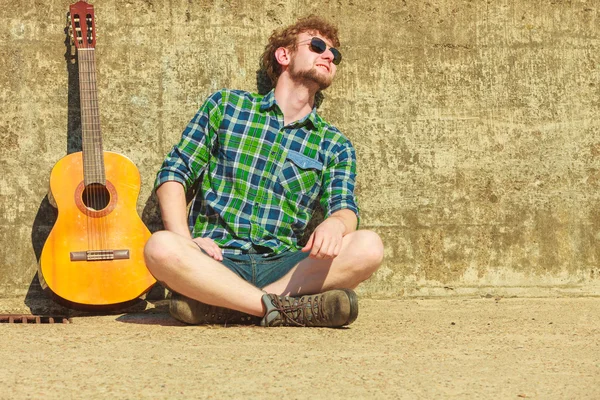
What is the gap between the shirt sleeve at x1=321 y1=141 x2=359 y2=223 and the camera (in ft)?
13.6

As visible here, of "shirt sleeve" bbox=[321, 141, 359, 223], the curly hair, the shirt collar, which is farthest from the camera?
the curly hair

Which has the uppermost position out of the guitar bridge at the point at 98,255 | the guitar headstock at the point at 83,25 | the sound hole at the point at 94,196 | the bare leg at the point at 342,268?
the guitar headstock at the point at 83,25

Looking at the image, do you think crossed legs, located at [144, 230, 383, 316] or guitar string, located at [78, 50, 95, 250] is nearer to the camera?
crossed legs, located at [144, 230, 383, 316]

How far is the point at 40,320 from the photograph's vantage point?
Result: 4297 mm

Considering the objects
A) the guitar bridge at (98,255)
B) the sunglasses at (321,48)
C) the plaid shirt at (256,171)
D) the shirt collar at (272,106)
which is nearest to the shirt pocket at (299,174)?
the plaid shirt at (256,171)

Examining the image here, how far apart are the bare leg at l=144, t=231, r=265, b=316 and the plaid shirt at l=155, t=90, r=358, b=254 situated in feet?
1.34

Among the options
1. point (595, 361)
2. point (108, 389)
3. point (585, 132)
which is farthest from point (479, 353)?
point (585, 132)

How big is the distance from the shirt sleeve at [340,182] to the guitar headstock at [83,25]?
1439mm

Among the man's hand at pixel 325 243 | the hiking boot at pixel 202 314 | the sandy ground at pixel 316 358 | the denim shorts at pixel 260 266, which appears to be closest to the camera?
the sandy ground at pixel 316 358

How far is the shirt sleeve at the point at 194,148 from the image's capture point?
4140 millimetres

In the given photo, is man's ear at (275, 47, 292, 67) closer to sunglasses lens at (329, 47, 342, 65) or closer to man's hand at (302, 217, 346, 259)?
sunglasses lens at (329, 47, 342, 65)

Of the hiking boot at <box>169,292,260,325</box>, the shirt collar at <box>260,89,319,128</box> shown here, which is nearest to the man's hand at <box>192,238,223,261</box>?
the hiking boot at <box>169,292,260,325</box>

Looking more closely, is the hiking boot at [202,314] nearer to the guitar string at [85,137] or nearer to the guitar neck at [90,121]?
the guitar string at [85,137]

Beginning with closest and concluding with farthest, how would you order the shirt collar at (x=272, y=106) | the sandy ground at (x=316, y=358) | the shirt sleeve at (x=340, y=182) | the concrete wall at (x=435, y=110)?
the sandy ground at (x=316, y=358) → the shirt sleeve at (x=340, y=182) → the shirt collar at (x=272, y=106) → the concrete wall at (x=435, y=110)
